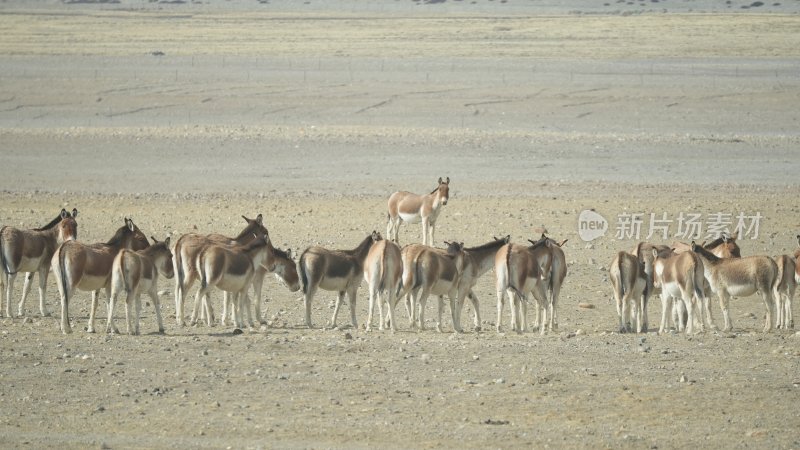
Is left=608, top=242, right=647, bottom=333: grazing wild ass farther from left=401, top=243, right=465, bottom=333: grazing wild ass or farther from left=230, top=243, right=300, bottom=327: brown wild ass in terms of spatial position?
left=230, top=243, right=300, bottom=327: brown wild ass

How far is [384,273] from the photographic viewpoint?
18391 mm

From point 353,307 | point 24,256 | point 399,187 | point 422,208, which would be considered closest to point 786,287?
point 353,307

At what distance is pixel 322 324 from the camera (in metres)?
19.2

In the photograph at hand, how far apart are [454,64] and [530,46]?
1274 centimetres

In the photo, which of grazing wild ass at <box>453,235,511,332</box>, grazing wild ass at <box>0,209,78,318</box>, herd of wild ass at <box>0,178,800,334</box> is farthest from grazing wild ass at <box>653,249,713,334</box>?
grazing wild ass at <box>0,209,78,318</box>

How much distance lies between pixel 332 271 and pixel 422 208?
717 cm

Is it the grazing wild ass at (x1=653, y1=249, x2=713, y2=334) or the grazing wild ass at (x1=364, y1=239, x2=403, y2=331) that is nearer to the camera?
the grazing wild ass at (x1=364, y1=239, x2=403, y2=331)

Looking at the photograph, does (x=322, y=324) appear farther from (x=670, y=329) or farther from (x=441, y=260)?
(x=670, y=329)

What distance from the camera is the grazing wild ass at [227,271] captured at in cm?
1791

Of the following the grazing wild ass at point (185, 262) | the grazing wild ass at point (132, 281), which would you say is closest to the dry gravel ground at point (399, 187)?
the grazing wild ass at point (132, 281)

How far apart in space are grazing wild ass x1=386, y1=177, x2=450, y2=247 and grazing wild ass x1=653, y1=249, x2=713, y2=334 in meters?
6.81

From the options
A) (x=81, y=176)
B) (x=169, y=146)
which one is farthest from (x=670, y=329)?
(x=169, y=146)

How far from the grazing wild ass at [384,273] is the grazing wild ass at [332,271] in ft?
1.18

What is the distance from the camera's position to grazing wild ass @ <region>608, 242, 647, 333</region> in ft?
62.3
